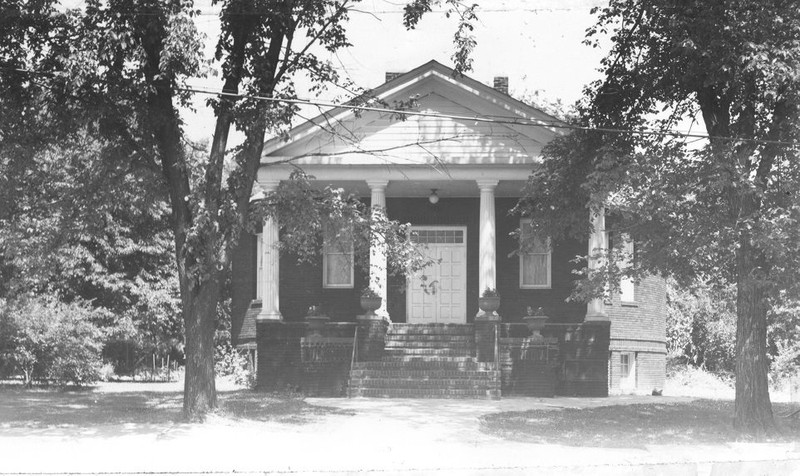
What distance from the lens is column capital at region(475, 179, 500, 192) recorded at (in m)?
23.8

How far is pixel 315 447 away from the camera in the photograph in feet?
44.2

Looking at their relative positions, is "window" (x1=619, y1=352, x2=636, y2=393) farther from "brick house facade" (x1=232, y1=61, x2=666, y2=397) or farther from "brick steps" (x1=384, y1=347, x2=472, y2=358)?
"brick steps" (x1=384, y1=347, x2=472, y2=358)

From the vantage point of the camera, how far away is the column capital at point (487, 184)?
23750 mm

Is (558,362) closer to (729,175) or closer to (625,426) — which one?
(625,426)

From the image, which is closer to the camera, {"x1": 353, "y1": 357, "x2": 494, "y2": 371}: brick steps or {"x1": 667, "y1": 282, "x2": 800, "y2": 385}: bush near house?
{"x1": 353, "y1": 357, "x2": 494, "y2": 371}: brick steps

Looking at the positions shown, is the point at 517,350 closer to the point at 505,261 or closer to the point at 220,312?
the point at 505,261

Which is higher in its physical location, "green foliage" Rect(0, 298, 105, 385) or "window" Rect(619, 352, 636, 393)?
"green foliage" Rect(0, 298, 105, 385)

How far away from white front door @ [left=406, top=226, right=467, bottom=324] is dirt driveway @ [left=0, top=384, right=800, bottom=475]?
24.7 ft

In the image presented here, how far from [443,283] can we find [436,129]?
4541mm

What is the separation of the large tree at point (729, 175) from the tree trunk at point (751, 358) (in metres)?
0.02

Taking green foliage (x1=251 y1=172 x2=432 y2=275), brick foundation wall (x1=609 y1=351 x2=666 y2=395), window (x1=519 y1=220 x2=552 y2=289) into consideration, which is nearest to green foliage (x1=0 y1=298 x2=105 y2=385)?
green foliage (x1=251 y1=172 x2=432 y2=275)

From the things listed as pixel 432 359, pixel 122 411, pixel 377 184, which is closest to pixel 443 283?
pixel 377 184

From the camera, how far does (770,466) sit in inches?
485

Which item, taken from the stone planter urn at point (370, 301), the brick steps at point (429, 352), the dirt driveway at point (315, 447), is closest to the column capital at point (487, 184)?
the stone planter urn at point (370, 301)
